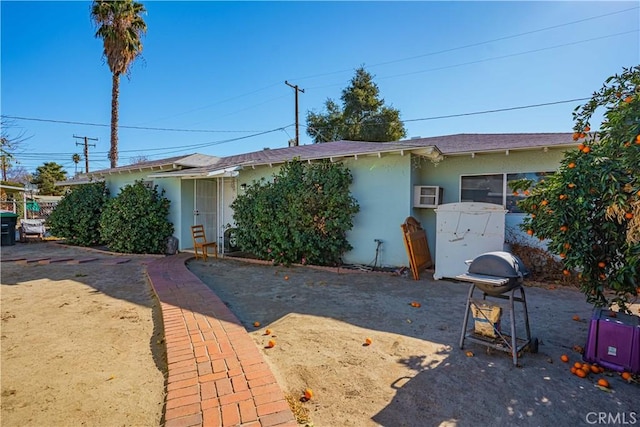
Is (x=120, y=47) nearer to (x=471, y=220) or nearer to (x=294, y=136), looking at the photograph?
(x=294, y=136)

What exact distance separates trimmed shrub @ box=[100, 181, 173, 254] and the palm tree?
903 cm

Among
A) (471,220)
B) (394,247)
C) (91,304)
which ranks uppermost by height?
(471,220)

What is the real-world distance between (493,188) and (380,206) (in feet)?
9.51

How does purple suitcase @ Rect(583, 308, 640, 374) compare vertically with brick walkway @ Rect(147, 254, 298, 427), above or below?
above

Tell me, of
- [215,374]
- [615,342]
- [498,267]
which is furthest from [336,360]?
[615,342]

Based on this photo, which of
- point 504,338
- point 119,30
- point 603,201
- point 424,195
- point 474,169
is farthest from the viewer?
point 119,30

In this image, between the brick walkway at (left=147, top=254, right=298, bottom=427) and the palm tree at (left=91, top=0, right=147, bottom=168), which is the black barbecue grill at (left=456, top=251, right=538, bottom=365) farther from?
the palm tree at (left=91, top=0, right=147, bottom=168)

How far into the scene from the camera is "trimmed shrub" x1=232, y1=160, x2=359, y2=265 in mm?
7875

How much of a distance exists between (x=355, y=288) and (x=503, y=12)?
9.27m

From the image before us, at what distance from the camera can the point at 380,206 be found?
793 cm

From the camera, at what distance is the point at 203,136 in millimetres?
25422

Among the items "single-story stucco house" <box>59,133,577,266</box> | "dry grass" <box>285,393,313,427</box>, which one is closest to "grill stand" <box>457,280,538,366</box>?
"dry grass" <box>285,393,313,427</box>

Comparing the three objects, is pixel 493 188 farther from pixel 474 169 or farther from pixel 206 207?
pixel 206 207

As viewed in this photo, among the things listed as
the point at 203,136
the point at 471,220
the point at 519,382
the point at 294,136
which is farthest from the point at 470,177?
the point at 203,136
